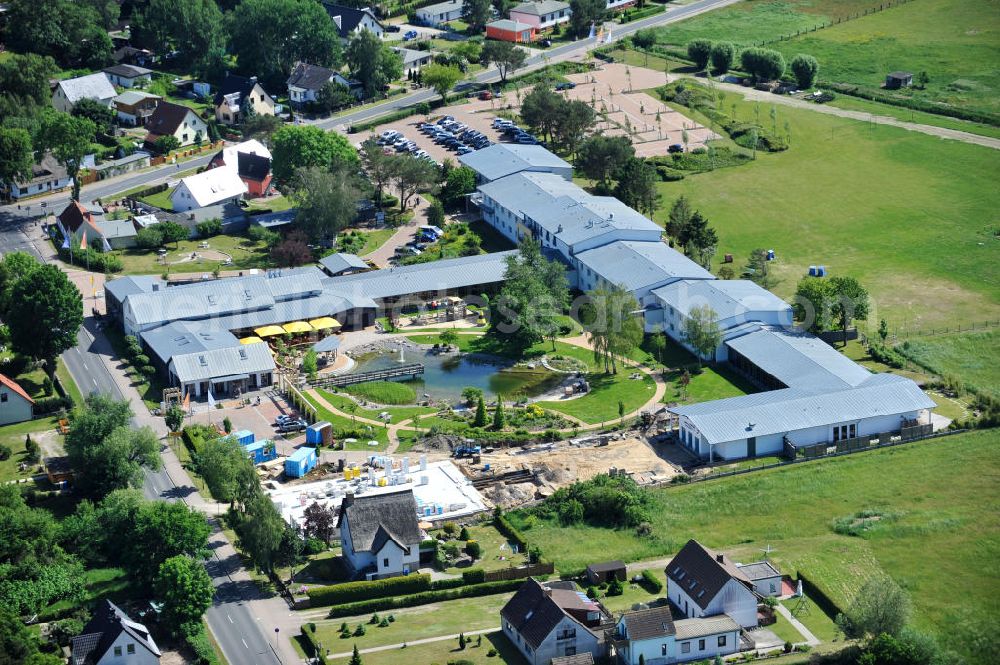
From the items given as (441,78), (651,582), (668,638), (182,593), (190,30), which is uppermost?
(190,30)

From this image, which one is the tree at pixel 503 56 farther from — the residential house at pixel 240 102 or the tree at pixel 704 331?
the tree at pixel 704 331

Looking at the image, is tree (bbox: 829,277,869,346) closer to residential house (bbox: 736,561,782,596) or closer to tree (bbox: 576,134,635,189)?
tree (bbox: 576,134,635,189)

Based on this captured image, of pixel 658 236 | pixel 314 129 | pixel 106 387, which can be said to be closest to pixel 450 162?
pixel 314 129

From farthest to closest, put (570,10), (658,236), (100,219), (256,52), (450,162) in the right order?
(570,10), (256,52), (450,162), (100,219), (658,236)

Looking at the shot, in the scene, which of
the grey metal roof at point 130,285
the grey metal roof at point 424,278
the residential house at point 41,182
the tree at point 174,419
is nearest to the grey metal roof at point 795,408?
the grey metal roof at point 424,278

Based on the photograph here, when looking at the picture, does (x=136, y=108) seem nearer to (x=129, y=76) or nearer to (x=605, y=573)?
(x=129, y=76)

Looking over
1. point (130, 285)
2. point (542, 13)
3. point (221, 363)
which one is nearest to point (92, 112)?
point (130, 285)

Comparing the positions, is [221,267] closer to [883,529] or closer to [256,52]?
[256,52]
